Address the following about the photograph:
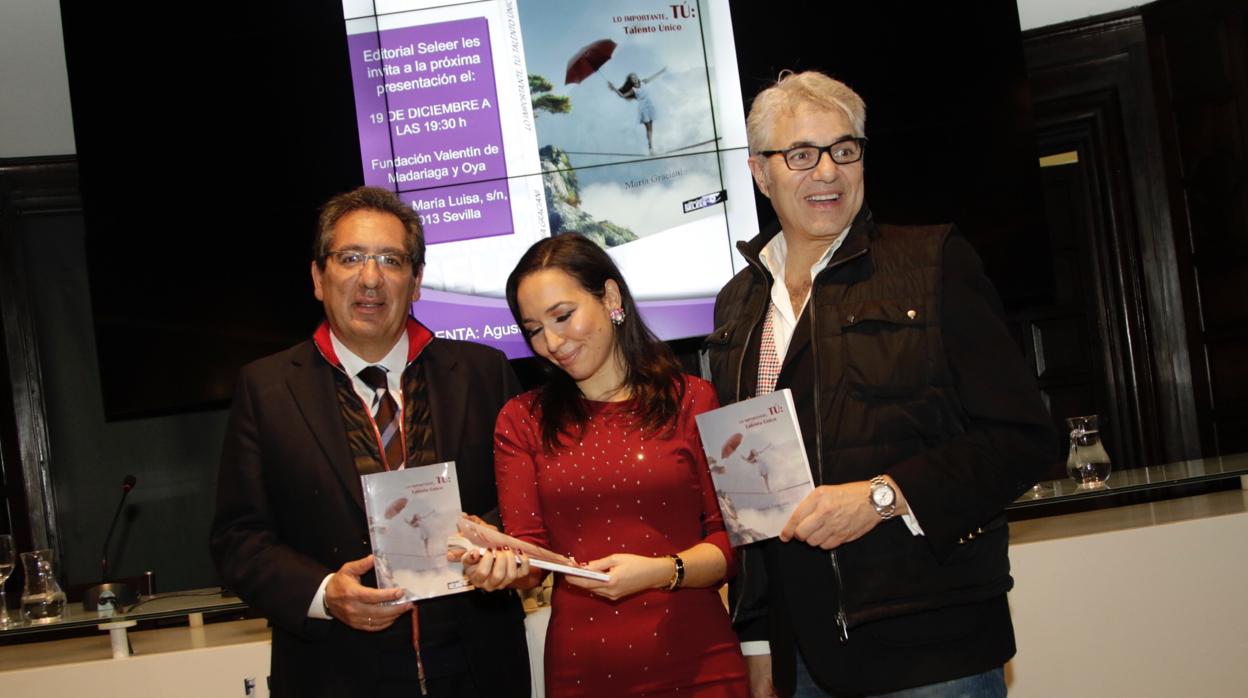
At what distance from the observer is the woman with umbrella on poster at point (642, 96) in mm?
4465

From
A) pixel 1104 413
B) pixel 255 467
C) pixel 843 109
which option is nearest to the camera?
pixel 843 109

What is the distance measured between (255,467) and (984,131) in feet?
11.5

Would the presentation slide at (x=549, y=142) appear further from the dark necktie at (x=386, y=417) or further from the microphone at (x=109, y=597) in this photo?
the dark necktie at (x=386, y=417)

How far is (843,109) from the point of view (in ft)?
6.31

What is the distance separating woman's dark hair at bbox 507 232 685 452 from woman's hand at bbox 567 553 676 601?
0.91ft

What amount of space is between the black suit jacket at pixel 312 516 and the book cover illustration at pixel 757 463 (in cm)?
61

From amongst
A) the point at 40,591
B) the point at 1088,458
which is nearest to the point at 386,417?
the point at 40,591

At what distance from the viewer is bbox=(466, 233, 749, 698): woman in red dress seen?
6.55 feet

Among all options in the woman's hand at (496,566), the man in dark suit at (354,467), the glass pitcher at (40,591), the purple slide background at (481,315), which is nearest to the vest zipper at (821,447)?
the woman's hand at (496,566)

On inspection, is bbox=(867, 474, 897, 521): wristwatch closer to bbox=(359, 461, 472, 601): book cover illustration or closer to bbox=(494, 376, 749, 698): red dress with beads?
bbox=(494, 376, 749, 698): red dress with beads

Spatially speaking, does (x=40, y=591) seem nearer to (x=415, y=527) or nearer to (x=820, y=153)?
(x=415, y=527)

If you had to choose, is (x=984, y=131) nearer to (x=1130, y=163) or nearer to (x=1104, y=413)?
(x=1130, y=163)

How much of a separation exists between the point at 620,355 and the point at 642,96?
2.48 m

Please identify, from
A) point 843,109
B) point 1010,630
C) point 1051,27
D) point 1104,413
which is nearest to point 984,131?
point 1051,27
